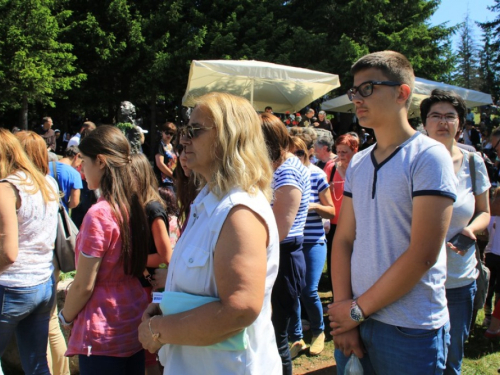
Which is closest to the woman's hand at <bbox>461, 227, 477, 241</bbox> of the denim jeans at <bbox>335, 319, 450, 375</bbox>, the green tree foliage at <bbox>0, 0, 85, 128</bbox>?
the denim jeans at <bbox>335, 319, 450, 375</bbox>

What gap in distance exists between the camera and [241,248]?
1436 mm

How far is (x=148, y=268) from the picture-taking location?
271 centimetres

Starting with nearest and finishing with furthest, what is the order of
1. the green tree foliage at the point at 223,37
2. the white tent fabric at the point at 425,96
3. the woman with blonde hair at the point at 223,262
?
1. the woman with blonde hair at the point at 223,262
2. the white tent fabric at the point at 425,96
3. the green tree foliage at the point at 223,37

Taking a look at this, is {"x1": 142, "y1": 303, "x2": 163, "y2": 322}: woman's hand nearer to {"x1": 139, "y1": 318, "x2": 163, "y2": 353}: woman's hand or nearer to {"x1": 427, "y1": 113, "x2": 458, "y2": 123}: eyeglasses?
{"x1": 139, "y1": 318, "x2": 163, "y2": 353}: woman's hand

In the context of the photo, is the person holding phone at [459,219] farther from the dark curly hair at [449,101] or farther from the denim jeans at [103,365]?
the denim jeans at [103,365]

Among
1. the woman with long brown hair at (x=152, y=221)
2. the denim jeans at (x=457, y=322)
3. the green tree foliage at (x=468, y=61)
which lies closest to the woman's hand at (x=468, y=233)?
the denim jeans at (x=457, y=322)

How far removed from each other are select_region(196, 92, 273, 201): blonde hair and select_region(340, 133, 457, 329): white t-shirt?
1.45 feet

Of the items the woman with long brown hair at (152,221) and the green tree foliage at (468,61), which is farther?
the green tree foliage at (468,61)

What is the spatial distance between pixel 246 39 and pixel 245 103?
66.0 feet

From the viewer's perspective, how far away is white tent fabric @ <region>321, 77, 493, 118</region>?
9110 mm

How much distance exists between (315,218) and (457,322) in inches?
75.1

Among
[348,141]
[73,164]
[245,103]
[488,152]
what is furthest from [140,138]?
[488,152]

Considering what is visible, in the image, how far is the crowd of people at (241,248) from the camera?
1.51m

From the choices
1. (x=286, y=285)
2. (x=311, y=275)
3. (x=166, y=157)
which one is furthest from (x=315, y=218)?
(x=166, y=157)
